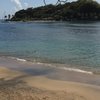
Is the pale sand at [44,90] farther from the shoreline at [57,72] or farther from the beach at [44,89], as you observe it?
the shoreline at [57,72]

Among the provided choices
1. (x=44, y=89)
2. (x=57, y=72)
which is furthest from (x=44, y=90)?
(x=57, y=72)

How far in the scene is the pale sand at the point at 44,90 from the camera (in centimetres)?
1483

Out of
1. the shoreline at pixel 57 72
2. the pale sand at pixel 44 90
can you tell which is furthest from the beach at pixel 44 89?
the shoreline at pixel 57 72

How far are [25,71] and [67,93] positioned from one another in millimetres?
8342

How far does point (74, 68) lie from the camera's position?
25188 mm

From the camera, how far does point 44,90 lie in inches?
650

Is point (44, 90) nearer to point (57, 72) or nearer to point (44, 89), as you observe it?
point (44, 89)

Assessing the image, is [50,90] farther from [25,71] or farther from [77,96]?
[25,71]

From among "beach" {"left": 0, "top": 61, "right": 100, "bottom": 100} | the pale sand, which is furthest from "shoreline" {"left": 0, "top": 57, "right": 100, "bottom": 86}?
the pale sand

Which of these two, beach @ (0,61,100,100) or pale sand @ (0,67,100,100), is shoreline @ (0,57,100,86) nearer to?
beach @ (0,61,100,100)

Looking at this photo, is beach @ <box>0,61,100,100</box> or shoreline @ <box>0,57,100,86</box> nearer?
beach @ <box>0,61,100,100</box>

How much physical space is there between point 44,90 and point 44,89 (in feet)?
1.28

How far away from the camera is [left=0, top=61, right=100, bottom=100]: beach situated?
14869mm

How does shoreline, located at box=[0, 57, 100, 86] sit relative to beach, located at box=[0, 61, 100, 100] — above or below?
below
